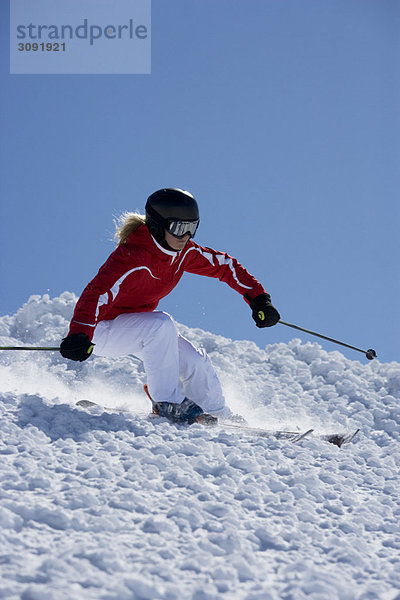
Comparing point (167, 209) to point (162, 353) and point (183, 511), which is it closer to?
point (162, 353)

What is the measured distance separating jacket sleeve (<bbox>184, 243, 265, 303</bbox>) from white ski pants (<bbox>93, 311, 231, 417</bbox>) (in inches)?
22.4

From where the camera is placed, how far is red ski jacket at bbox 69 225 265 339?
3.82 metres

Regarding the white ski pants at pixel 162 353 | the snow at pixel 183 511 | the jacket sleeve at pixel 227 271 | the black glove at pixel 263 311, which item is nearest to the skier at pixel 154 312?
the white ski pants at pixel 162 353

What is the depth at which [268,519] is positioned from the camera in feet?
8.90

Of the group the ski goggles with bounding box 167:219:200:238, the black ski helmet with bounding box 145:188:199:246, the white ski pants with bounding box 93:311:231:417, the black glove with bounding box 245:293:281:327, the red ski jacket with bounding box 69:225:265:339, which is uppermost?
the black ski helmet with bounding box 145:188:199:246

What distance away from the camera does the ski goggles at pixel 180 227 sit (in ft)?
12.9

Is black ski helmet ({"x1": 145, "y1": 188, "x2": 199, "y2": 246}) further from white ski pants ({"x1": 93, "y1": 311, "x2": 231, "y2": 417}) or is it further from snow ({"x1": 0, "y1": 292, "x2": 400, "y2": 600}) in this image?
snow ({"x1": 0, "y1": 292, "x2": 400, "y2": 600})

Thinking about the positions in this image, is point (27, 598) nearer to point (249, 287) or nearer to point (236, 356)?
point (249, 287)

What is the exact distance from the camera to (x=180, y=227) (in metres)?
3.96

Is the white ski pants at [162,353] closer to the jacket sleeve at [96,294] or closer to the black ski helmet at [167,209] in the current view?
the jacket sleeve at [96,294]

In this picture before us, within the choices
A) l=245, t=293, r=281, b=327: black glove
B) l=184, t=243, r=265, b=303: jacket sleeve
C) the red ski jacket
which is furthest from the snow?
l=184, t=243, r=265, b=303: jacket sleeve

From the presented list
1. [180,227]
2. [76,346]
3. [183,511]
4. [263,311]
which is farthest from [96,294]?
[183,511]

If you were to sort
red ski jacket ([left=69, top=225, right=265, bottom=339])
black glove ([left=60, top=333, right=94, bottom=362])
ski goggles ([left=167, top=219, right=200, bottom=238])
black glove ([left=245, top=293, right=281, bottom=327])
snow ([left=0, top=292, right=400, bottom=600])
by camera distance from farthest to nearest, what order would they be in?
black glove ([left=245, top=293, right=281, bottom=327]), ski goggles ([left=167, top=219, right=200, bottom=238]), red ski jacket ([left=69, top=225, right=265, bottom=339]), black glove ([left=60, top=333, right=94, bottom=362]), snow ([left=0, top=292, right=400, bottom=600])

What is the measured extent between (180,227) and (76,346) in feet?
3.29
